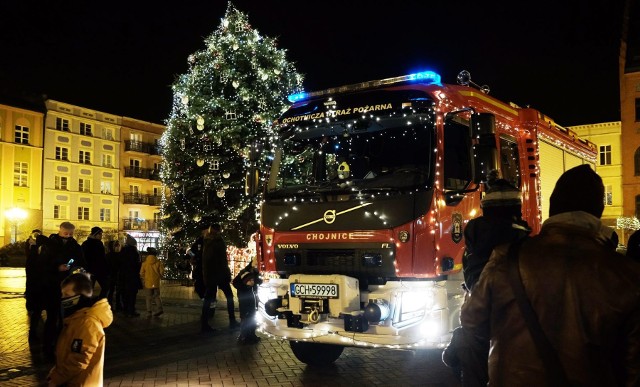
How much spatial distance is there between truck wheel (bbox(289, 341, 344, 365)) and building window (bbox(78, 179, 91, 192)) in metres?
58.6

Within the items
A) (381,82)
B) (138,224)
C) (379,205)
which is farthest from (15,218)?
(379,205)

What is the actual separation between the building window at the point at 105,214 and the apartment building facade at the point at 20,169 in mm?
7277

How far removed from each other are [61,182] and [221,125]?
4427 centimetres

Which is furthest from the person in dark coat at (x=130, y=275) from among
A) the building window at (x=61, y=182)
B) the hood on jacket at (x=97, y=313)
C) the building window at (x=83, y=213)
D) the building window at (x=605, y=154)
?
the building window at (x=83, y=213)

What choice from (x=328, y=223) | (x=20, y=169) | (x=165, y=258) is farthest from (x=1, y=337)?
(x=20, y=169)

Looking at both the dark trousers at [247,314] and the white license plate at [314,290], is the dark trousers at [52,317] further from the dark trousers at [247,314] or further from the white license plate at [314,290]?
the white license plate at [314,290]

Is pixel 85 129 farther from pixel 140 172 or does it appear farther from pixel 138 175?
pixel 140 172

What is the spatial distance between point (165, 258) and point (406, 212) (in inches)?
683

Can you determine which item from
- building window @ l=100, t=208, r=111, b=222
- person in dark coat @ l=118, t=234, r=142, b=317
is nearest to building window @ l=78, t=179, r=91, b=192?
building window @ l=100, t=208, r=111, b=222

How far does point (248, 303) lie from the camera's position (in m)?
10.4

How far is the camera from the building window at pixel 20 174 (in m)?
56.2

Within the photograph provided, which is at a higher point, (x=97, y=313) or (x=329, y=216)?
(x=329, y=216)

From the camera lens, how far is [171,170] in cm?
2256

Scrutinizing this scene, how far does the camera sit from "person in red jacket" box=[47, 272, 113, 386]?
13.4 ft
